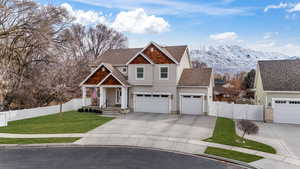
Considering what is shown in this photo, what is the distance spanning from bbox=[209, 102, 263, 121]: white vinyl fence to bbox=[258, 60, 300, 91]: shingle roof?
7.35ft

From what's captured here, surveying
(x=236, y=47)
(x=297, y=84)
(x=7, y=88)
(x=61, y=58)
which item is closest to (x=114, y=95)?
(x=61, y=58)

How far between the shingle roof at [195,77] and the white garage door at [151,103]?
2530 mm

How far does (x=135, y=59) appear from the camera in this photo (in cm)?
2250

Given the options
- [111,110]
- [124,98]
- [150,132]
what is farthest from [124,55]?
[150,132]

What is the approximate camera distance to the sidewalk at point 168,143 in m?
8.84

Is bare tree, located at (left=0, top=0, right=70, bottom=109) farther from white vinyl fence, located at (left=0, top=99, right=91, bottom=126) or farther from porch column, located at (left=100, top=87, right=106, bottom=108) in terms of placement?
porch column, located at (left=100, top=87, right=106, bottom=108)

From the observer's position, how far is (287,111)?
17891 millimetres

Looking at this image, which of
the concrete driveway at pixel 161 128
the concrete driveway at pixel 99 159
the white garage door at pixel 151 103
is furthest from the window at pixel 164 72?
the concrete driveway at pixel 99 159

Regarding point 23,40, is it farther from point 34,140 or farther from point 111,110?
point 34,140

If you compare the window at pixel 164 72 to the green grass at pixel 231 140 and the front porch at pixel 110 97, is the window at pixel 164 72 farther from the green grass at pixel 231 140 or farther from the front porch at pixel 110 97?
the green grass at pixel 231 140

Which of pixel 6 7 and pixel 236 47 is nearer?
pixel 6 7

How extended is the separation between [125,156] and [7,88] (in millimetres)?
17289

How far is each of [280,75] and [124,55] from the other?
1718 cm

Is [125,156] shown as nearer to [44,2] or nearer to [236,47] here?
[44,2]
